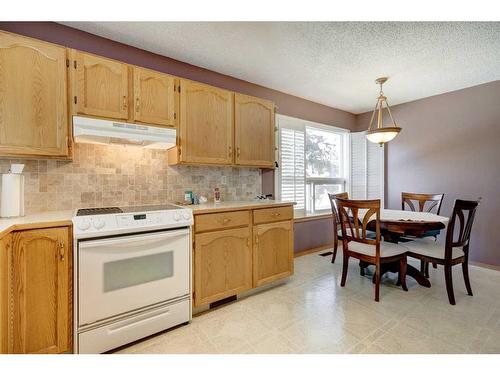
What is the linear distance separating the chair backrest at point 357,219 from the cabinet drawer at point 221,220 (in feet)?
3.19

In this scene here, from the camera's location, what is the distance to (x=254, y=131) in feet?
8.59

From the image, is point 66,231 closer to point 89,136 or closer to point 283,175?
point 89,136

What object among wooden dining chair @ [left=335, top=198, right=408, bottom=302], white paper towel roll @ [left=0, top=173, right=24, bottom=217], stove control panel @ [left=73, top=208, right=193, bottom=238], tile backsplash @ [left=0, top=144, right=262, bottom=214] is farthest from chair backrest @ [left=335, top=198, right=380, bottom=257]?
white paper towel roll @ [left=0, top=173, right=24, bottom=217]

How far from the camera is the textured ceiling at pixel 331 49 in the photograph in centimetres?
192

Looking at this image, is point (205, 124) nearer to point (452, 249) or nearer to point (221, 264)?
point (221, 264)

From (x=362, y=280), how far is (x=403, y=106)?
2.76m

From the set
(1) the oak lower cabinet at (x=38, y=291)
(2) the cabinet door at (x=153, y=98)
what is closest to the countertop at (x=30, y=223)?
(1) the oak lower cabinet at (x=38, y=291)

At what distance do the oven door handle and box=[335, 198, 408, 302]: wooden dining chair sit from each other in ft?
5.16

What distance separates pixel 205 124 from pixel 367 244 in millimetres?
1956

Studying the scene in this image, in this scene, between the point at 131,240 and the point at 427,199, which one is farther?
the point at 427,199

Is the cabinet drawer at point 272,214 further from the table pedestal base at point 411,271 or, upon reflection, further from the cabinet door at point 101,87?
the cabinet door at point 101,87

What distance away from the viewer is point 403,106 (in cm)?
369

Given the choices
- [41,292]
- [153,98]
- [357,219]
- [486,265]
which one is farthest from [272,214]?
[486,265]
